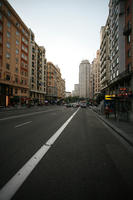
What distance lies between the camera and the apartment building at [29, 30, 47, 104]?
152 feet

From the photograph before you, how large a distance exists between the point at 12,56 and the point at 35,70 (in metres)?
17.9

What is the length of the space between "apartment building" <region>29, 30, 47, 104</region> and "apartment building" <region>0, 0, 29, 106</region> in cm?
569

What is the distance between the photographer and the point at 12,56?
108ft

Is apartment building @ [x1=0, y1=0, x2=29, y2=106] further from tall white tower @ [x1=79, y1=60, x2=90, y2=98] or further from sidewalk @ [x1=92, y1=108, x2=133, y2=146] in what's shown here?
tall white tower @ [x1=79, y1=60, x2=90, y2=98]

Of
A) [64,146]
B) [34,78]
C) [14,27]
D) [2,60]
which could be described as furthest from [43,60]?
[64,146]

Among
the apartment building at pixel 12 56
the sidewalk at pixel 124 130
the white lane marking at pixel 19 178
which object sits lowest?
the sidewalk at pixel 124 130

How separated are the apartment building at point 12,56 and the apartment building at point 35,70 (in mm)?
5693

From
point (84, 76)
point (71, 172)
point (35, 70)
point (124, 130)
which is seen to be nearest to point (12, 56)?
point (35, 70)

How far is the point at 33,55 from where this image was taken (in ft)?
161

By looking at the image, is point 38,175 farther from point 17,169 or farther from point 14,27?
point 14,27

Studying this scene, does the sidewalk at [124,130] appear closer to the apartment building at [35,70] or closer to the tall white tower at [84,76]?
the apartment building at [35,70]

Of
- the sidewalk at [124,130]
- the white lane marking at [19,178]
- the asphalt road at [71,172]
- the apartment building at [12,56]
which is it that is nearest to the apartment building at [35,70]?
the apartment building at [12,56]

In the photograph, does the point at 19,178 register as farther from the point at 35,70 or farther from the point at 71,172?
the point at 35,70

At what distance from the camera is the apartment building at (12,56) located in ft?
96.4
